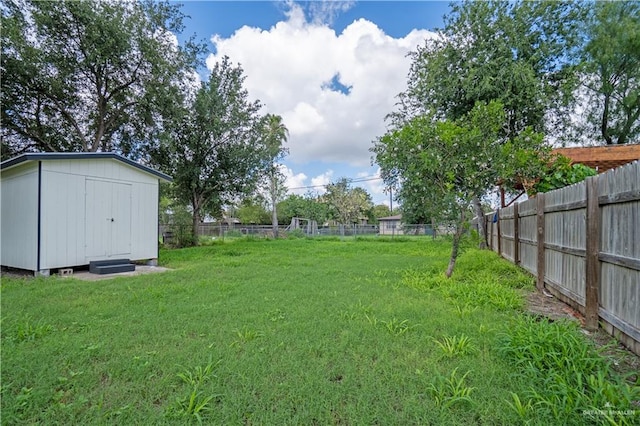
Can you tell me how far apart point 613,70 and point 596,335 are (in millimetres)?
12740

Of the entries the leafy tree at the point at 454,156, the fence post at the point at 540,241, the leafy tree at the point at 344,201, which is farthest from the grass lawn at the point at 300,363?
the leafy tree at the point at 344,201

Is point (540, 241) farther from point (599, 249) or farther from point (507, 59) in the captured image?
point (507, 59)

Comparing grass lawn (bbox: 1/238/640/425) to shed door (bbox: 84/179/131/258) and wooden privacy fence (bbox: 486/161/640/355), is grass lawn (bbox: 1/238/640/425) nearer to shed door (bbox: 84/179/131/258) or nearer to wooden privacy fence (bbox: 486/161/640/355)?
wooden privacy fence (bbox: 486/161/640/355)

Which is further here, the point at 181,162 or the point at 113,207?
the point at 181,162

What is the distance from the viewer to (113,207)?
6578 mm

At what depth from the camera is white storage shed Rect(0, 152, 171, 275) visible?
554 cm

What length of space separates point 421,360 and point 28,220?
23.8 feet

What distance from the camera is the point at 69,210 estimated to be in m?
5.86

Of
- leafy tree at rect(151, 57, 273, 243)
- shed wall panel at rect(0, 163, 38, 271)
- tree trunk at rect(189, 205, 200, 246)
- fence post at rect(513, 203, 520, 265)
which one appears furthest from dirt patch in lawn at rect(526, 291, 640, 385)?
tree trunk at rect(189, 205, 200, 246)

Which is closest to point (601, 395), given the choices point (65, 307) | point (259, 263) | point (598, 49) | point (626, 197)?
point (626, 197)

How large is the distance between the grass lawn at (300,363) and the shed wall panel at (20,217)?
2541 millimetres

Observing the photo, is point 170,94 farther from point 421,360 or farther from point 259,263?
point 421,360

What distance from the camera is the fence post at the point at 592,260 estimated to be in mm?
2531

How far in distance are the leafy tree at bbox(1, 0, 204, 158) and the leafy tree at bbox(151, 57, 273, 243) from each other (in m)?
1.09
